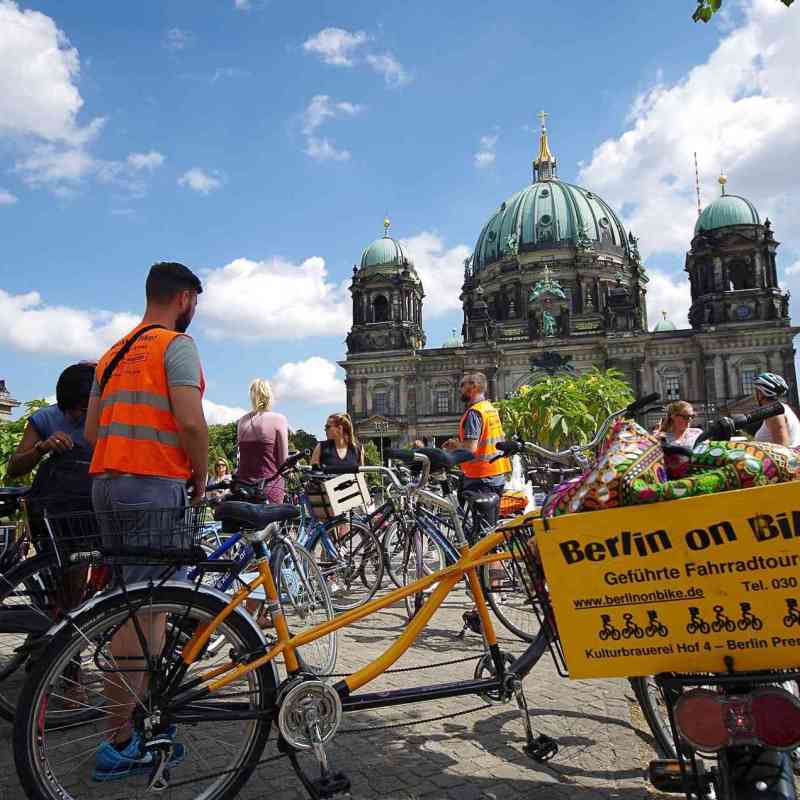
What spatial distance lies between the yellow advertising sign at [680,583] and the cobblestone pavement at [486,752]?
1020mm

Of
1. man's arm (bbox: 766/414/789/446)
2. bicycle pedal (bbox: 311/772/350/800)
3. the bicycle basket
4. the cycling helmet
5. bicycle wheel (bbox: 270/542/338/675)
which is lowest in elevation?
bicycle pedal (bbox: 311/772/350/800)

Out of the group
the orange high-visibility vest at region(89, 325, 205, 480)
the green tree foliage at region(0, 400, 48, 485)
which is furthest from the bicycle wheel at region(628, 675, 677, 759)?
the green tree foliage at region(0, 400, 48, 485)

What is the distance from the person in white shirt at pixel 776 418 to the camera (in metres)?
4.12

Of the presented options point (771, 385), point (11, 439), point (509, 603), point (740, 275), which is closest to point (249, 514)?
point (509, 603)

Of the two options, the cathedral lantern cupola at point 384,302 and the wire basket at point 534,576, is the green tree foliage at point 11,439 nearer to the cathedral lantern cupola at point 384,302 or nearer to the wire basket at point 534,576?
the wire basket at point 534,576

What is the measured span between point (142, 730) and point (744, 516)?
2441 mm

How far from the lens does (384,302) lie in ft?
206

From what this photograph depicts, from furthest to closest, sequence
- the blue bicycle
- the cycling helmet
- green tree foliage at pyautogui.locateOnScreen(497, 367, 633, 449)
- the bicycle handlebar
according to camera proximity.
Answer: green tree foliage at pyautogui.locateOnScreen(497, 367, 633, 449) < the blue bicycle < the cycling helmet < the bicycle handlebar

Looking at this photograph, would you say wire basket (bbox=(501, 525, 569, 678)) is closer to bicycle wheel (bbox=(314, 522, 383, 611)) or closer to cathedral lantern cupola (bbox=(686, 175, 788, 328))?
bicycle wheel (bbox=(314, 522, 383, 611))

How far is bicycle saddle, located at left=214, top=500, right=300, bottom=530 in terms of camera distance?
3.10 meters

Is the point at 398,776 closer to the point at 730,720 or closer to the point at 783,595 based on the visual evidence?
the point at 730,720

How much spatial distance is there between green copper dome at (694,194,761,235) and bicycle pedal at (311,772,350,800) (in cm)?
5930

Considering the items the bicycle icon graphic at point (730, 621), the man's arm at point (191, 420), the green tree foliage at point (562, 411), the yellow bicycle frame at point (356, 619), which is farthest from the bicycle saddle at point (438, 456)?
the green tree foliage at point (562, 411)

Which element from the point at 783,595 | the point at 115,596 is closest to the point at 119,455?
the point at 115,596
